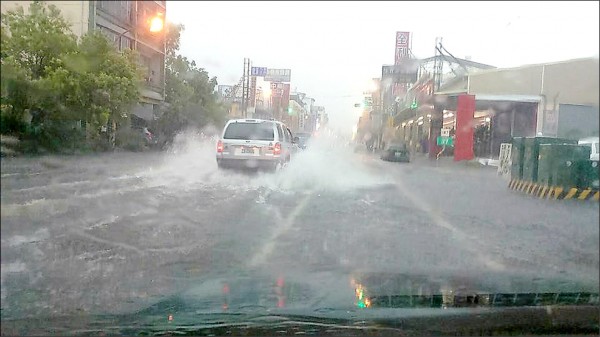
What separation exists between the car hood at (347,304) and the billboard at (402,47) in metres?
3.52

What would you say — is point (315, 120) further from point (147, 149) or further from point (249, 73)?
point (147, 149)

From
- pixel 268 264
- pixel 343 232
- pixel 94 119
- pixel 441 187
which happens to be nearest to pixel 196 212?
pixel 343 232

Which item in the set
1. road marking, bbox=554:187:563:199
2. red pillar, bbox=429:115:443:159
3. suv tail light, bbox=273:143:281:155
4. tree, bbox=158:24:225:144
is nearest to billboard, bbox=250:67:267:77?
tree, bbox=158:24:225:144

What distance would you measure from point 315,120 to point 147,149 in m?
4.28

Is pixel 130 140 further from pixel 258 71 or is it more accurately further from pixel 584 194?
pixel 584 194

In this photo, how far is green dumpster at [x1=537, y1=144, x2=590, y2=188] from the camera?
527 inches

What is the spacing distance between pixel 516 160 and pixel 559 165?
2.82ft

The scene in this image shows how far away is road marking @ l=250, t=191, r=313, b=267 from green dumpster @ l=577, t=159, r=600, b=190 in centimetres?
564

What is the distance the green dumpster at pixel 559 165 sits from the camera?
1339 cm

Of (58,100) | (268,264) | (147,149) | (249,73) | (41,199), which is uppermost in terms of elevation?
(249,73)

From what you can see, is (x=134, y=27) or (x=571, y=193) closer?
(x=134, y=27)

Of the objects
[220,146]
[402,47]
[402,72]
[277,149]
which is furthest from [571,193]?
[220,146]

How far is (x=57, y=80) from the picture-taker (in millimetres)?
6219

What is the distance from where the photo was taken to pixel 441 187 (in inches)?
515
